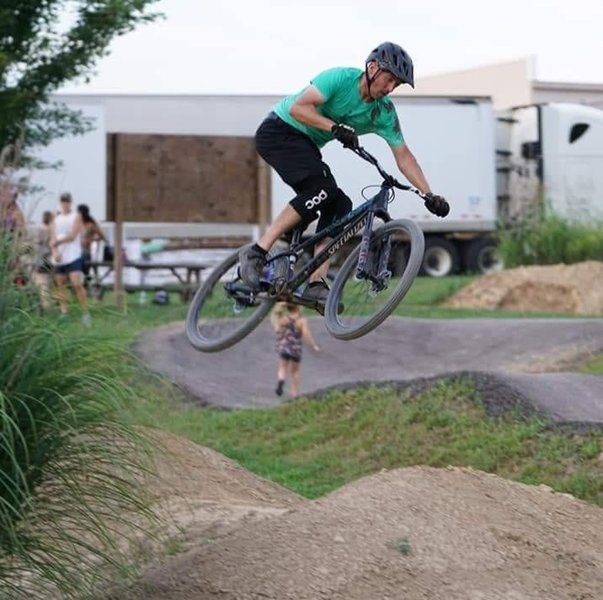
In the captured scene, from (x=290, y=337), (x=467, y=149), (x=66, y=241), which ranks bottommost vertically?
(x=290, y=337)

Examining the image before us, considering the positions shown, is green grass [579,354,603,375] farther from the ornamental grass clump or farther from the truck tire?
the truck tire

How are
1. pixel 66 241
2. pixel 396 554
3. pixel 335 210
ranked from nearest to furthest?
pixel 396 554, pixel 335 210, pixel 66 241

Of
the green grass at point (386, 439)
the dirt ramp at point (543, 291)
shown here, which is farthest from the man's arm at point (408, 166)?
the dirt ramp at point (543, 291)

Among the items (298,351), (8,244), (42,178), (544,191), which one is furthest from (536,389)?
(544,191)

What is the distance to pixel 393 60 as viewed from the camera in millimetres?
7609

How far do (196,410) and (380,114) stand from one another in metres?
6.13

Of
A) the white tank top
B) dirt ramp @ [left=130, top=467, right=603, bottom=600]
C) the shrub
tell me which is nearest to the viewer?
dirt ramp @ [left=130, top=467, right=603, bottom=600]

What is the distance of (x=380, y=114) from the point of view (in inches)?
312

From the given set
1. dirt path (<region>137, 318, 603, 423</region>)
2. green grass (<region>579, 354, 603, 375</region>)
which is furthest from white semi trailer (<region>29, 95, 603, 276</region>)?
green grass (<region>579, 354, 603, 375</region>)

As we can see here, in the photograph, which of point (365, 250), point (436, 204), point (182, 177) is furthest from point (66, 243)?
point (436, 204)

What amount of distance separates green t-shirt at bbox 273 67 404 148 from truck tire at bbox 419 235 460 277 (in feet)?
77.5

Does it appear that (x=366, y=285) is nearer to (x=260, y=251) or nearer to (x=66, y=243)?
(x=260, y=251)

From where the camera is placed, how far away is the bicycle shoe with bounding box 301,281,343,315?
27.6 ft

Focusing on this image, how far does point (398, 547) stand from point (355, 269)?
84.9 inches
